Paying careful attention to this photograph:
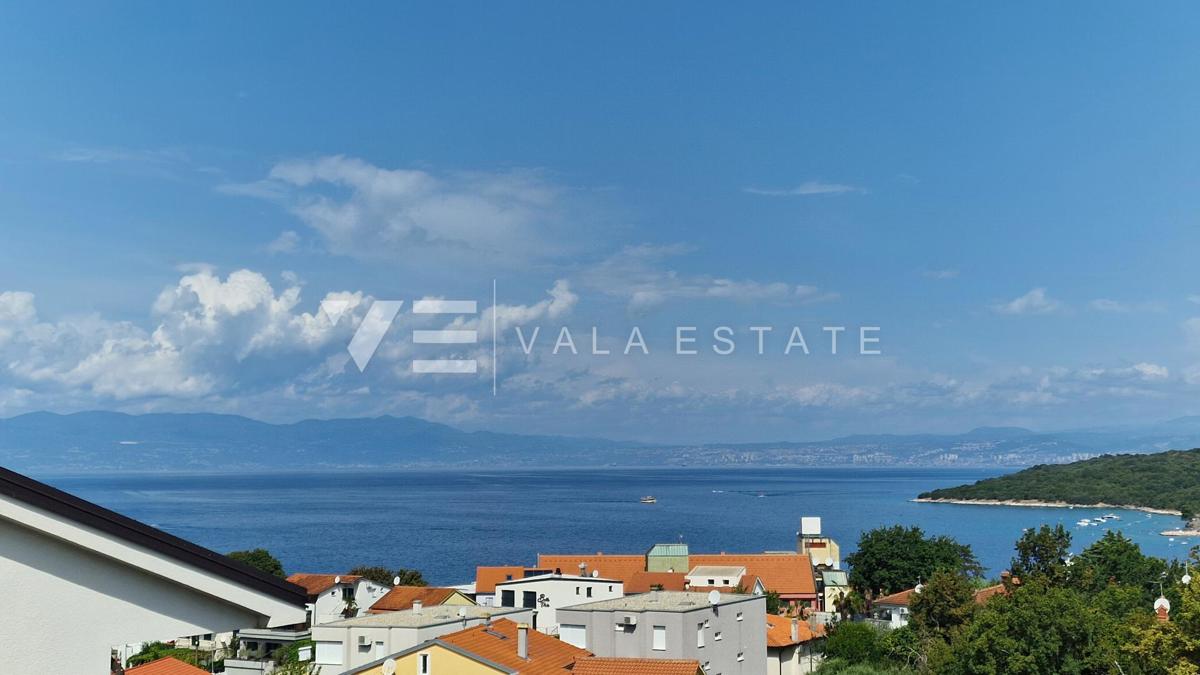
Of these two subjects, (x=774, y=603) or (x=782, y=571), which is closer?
(x=774, y=603)

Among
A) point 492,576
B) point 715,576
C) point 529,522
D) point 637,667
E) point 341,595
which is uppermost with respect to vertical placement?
point 637,667

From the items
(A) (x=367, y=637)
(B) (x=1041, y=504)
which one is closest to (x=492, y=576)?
(A) (x=367, y=637)

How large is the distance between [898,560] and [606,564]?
12.8 meters

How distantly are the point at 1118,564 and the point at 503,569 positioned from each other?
22582mm

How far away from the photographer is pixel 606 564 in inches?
1849

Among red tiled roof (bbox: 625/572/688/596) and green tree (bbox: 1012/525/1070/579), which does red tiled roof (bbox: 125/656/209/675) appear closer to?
red tiled roof (bbox: 625/572/688/596)

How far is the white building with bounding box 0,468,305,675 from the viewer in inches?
89.8

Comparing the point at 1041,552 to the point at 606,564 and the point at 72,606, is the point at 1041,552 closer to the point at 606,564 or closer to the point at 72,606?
the point at 606,564

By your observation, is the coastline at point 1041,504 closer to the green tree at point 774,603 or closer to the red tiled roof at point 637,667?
the green tree at point 774,603

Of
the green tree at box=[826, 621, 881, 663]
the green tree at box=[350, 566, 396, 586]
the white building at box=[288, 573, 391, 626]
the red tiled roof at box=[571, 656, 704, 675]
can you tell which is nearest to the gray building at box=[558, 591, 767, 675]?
the red tiled roof at box=[571, 656, 704, 675]

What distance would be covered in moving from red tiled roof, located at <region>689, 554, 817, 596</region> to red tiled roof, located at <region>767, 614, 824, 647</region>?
32.1ft

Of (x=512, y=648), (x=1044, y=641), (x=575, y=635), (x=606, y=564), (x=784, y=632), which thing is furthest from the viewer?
(x=606, y=564)

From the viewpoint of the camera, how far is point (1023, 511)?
145 meters

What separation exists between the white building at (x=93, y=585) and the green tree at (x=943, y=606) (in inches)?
1203
